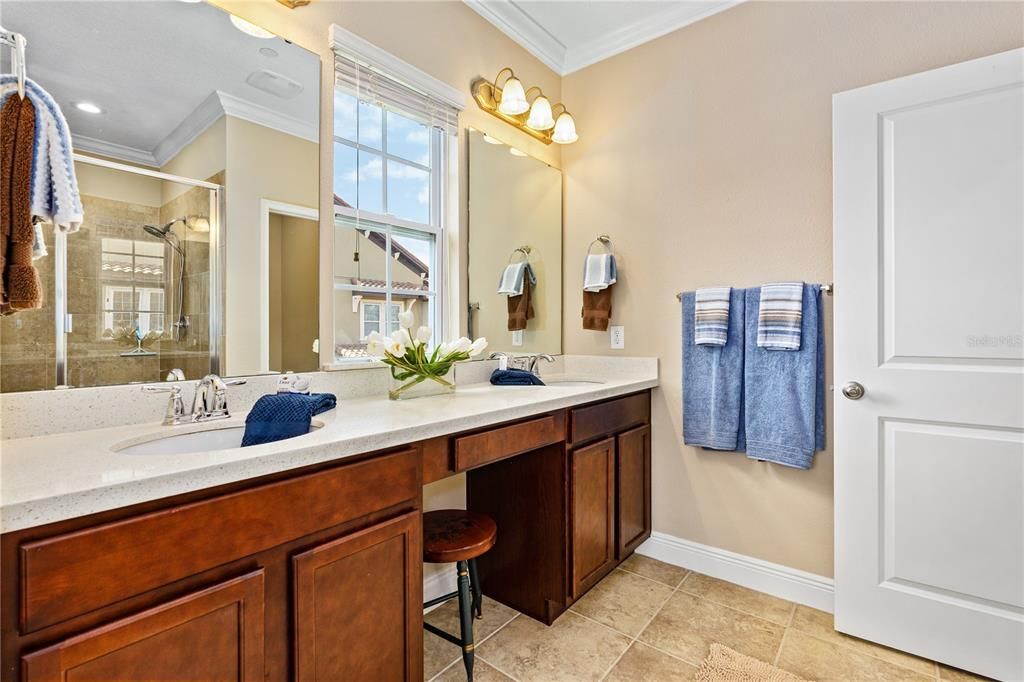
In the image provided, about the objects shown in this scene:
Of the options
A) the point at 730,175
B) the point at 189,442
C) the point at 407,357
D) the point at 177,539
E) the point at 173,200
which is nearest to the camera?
the point at 177,539

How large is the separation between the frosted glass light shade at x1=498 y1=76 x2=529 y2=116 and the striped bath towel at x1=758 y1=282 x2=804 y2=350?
1373 mm

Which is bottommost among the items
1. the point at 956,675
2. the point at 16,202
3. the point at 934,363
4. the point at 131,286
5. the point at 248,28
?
the point at 956,675

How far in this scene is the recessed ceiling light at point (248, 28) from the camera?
58.0 inches

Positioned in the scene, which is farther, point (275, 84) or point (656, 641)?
point (656, 641)

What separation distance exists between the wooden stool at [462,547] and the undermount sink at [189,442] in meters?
0.56

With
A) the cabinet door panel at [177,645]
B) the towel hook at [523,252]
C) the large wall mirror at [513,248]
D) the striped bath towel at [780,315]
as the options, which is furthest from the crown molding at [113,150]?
the striped bath towel at [780,315]

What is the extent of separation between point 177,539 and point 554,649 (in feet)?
4.41

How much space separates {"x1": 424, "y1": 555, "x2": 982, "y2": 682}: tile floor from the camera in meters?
1.59

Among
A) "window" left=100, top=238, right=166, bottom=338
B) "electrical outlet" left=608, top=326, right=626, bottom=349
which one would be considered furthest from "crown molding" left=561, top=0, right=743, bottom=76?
"window" left=100, top=238, right=166, bottom=338

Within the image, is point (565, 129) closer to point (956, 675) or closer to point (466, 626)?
point (466, 626)

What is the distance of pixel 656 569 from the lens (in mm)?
2320

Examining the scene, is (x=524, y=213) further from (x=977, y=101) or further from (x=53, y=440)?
(x=53, y=440)

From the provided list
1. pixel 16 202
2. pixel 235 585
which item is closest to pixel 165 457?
pixel 235 585

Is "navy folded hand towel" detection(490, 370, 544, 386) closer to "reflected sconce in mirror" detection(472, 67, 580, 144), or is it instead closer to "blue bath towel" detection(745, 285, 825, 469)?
"blue bath towel" detection(745, 285, 825, 469)
